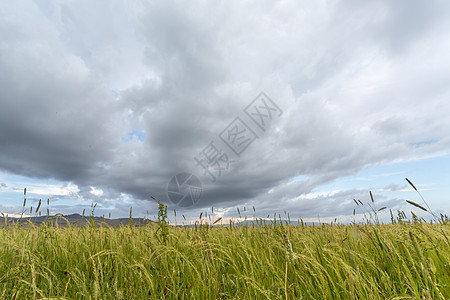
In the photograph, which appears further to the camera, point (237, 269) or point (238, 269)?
point (238, 269)

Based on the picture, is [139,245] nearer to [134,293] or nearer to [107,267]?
[107,267]

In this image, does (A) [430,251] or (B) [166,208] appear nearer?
(A) [430,251]

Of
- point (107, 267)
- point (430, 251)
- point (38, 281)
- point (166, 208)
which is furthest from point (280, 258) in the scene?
point (38, 281)

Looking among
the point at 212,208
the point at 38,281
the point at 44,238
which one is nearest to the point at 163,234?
the point at 212,208

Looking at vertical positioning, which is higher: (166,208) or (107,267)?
(166,208)

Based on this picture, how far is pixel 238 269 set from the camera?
2.73m

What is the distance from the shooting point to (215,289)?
2361 mm

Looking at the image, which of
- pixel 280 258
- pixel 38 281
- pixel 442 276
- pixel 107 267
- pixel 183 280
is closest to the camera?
pixel 442 276

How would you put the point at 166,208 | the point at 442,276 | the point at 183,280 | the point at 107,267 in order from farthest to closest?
1. the point at 166,208
2. the point at 107,267
3. the point at 183,280
4. the point at 442,276

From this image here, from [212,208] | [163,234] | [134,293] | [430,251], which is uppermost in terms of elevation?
[212,208]

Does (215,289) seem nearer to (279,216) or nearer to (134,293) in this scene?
(134,293)

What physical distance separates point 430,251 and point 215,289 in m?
2.44

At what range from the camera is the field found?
2.03 metres

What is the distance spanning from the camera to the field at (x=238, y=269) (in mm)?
2025
